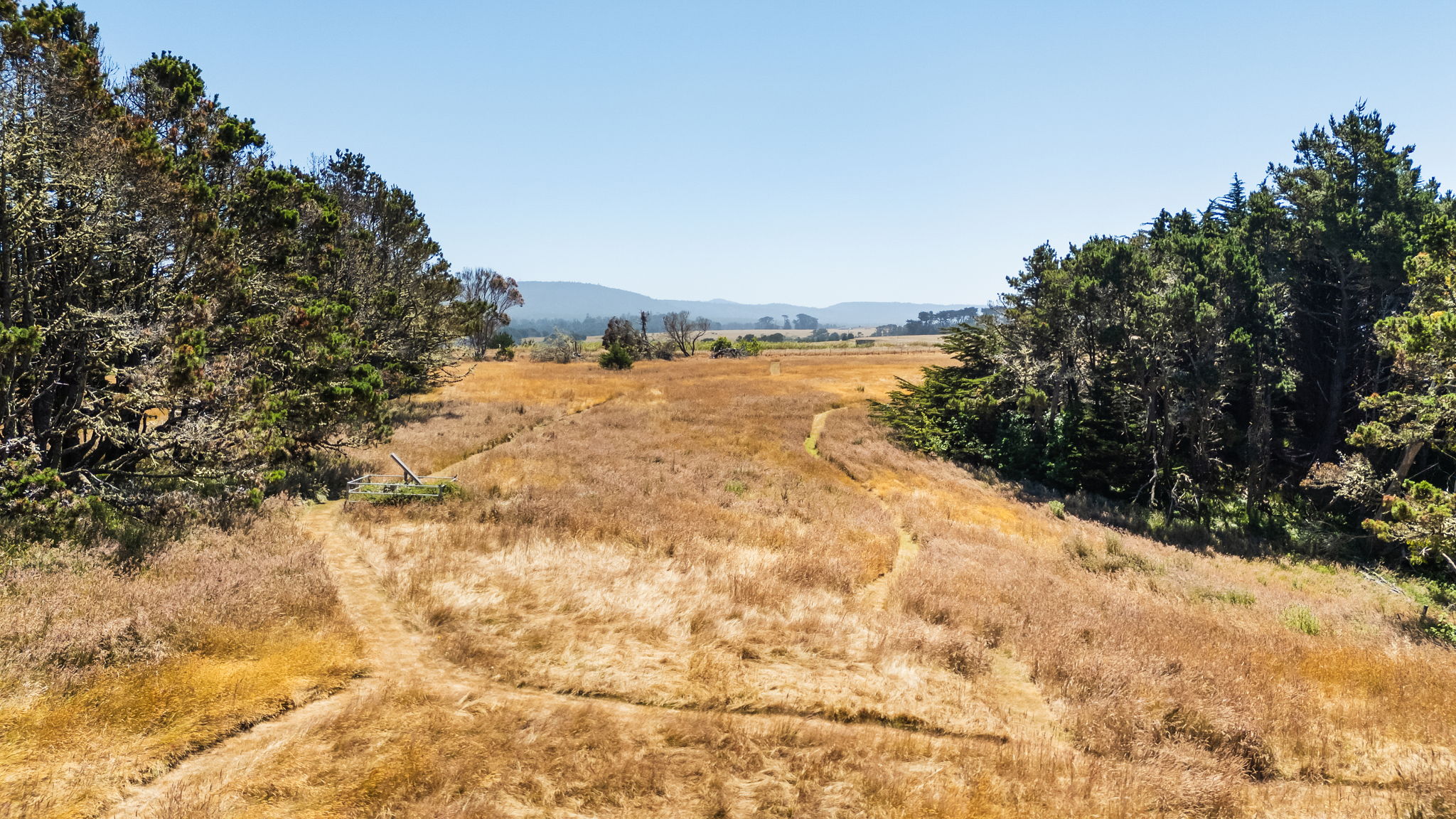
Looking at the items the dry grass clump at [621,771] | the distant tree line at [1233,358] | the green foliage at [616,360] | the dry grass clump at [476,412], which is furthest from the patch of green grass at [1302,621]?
the green foliage at [616,360]

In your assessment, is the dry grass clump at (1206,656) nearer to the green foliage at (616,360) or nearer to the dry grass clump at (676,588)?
the dry grass clump at (676,588)

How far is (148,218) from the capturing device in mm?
12438

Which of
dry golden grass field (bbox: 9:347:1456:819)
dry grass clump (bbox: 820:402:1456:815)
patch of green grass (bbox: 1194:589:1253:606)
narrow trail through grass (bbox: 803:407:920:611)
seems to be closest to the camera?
dry golden grass field (bbox: 9:347:1456:819)

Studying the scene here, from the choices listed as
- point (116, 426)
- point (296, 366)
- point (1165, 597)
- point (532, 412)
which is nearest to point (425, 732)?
point (116, 426)

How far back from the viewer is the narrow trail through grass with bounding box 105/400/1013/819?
5785mm

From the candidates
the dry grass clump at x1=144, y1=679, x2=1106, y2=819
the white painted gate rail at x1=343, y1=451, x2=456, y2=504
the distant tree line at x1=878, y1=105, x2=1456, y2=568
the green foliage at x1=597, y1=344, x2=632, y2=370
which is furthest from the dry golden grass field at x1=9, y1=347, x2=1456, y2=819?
the green foliage at x1=597, y1=344, x2=632, y2=370

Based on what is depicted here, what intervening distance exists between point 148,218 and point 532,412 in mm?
21197

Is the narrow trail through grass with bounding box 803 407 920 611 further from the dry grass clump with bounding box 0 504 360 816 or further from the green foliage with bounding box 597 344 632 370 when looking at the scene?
the green foliage with bounding box 597 344 632 370

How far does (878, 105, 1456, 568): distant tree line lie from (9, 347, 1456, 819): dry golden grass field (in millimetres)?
10691

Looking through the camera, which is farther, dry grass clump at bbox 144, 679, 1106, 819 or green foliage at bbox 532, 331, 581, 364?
green foliage at bbox 532, 331, 581, 364

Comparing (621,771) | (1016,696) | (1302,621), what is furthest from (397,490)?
(1302,621)

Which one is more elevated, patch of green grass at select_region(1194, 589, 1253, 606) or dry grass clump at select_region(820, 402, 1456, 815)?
dry grass clump at select_region(820, 402, 1456, 815)

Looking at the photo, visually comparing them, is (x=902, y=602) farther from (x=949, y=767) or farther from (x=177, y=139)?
(x=177, y=139)

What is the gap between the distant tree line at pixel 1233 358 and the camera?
949 inches
